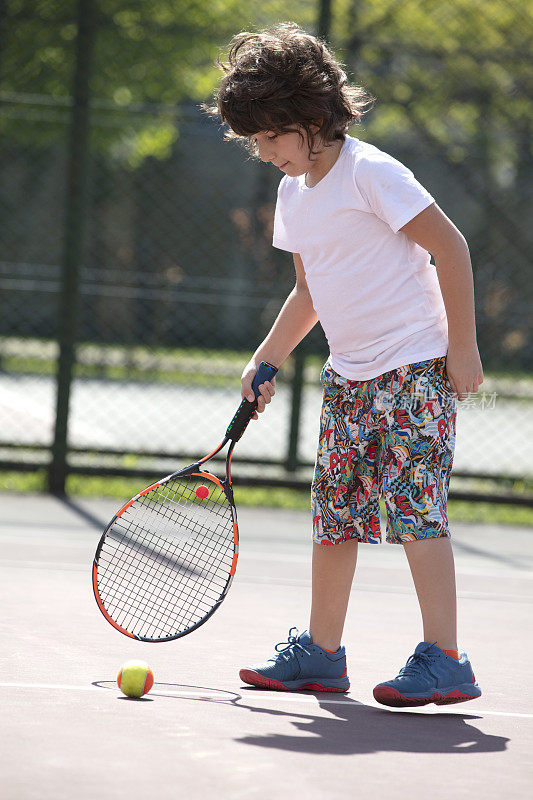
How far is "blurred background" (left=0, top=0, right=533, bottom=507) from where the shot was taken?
648cm

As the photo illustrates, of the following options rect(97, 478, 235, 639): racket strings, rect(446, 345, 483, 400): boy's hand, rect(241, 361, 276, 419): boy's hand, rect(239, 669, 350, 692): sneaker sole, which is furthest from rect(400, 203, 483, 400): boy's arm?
rect(239, 669, 350, 692): sneaker sole

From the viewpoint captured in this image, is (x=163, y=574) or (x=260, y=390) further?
(x=163, y=574)

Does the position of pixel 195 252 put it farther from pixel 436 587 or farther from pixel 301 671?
pixel 436 587

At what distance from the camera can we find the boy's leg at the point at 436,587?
320 centimetres

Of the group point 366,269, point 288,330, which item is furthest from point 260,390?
point 366,269

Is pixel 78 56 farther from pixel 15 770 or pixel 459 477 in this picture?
pixel 15 770

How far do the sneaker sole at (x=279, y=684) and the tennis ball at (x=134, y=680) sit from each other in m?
0.30

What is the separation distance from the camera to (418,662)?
10.5ft

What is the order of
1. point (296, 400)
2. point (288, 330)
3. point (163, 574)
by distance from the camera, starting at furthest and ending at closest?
point (296, 400), point (163, 574), point (288, 330)

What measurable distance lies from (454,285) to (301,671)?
112 cm

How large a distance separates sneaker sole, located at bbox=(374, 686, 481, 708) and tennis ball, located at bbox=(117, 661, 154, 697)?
590 millimetres

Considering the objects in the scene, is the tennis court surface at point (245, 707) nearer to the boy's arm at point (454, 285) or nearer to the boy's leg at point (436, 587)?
the boy's leg at point (436, 587)

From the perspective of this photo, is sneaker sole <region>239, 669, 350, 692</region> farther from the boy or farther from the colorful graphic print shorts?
the colorful graphic print shorts

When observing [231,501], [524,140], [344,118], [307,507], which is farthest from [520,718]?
[524,140]
